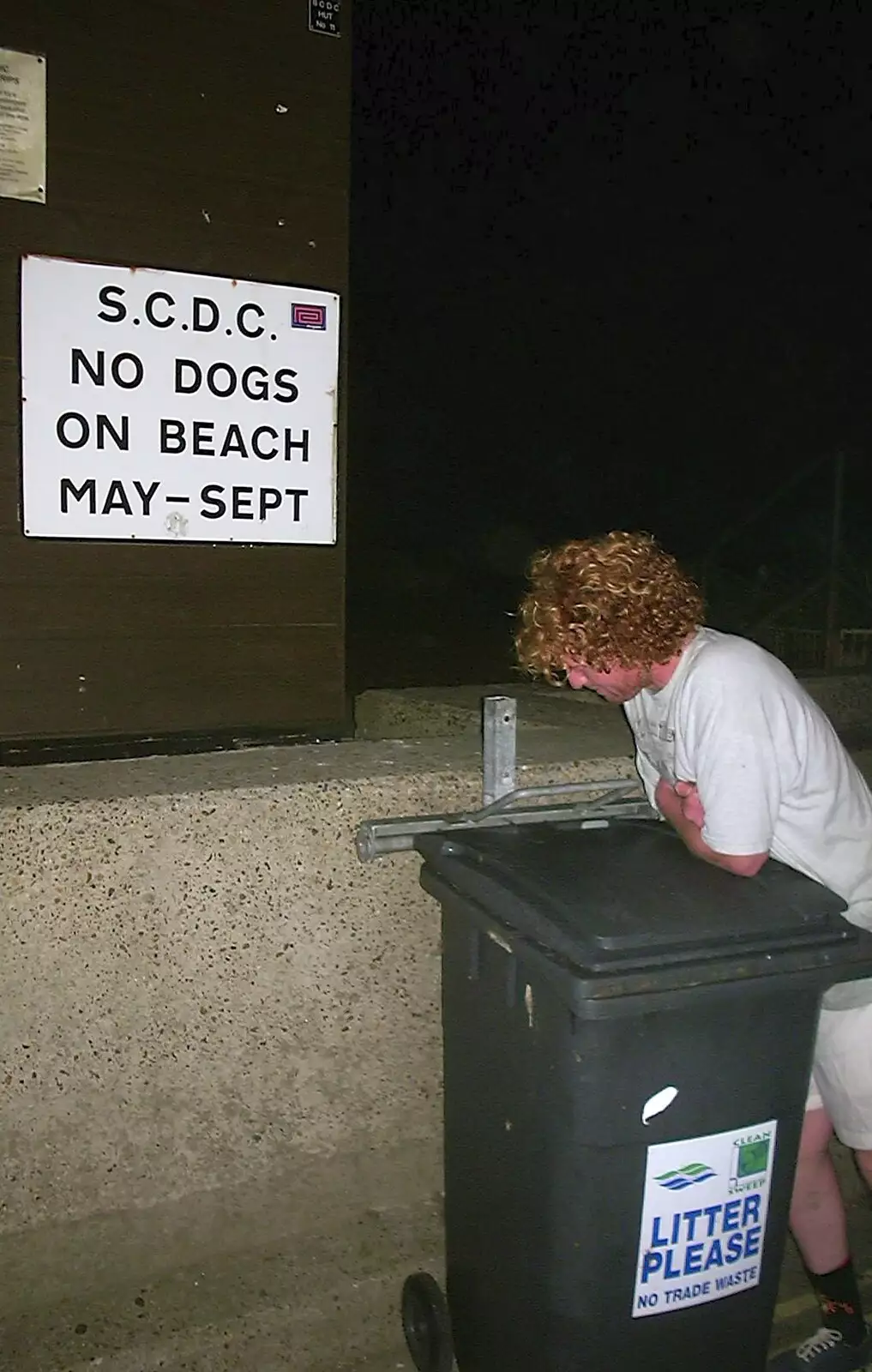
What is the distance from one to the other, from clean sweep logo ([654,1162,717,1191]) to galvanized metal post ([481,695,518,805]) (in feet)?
3.03

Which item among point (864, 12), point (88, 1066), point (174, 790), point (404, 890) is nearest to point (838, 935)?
point (404, 890)

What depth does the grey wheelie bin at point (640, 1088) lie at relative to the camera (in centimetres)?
178

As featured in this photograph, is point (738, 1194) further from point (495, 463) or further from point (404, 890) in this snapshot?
point (495, 463)

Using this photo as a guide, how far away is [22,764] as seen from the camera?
2.76 meters

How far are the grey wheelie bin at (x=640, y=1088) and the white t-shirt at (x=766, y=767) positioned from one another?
4.1 inches

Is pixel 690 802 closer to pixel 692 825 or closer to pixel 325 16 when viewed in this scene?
pixel 692 825

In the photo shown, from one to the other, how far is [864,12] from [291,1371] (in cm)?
658

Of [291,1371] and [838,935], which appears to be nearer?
[838,935]

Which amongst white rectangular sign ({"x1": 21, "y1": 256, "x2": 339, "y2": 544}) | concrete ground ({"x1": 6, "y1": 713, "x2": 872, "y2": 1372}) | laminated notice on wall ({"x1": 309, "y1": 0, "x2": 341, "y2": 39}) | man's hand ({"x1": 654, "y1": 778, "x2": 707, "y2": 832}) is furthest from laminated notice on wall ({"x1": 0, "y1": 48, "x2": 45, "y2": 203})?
Answer: concrete ground ({"x1": 6, "y1": 713, "x2": 872, "y2": 1372})

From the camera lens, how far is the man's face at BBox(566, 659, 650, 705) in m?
2.09

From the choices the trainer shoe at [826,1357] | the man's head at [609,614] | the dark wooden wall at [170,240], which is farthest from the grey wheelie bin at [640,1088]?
the dark wooden wall at [170,240]

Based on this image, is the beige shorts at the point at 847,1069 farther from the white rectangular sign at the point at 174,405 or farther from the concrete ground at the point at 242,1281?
the white rectangular sign at the point at 174,405

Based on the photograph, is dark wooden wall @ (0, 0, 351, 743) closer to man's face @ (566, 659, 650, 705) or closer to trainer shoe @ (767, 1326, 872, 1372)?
man's face @ (566, 659, 650, 705)

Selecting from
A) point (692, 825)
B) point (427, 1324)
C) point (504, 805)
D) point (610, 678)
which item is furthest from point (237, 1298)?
point (610, 678)
